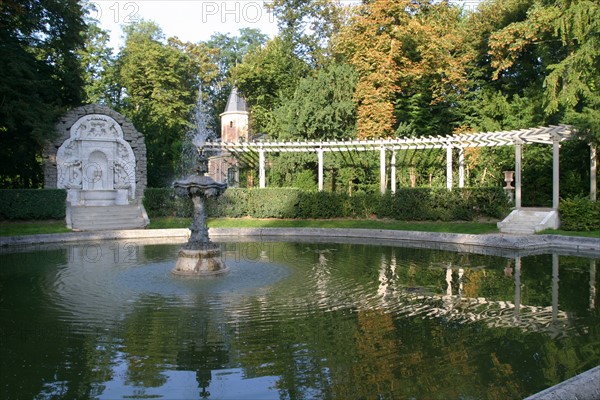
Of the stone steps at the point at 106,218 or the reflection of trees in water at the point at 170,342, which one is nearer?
the reflection of trees in water at the point at 170,342

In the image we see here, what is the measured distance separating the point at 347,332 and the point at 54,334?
3.86 metres

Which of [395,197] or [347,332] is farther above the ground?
[395,197]

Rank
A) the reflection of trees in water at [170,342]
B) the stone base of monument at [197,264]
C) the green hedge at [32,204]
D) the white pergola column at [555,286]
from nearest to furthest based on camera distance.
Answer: the reflection of trees in water at [170,342] → the white pergola column at [555,286] → the stone base of monument at [197,264] → the green hedge at [32,204]

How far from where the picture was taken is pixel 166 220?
23969mm

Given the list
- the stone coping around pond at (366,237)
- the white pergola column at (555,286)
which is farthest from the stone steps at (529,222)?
the white pergola column at (555,286)

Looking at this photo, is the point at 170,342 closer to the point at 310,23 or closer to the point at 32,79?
the point at 32,79

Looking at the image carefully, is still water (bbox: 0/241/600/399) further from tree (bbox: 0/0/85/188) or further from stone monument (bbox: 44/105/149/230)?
stone monument (bbox: 44/105/149/230)

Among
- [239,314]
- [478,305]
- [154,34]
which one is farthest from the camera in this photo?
[154,34]

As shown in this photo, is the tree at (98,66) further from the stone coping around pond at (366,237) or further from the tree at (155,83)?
the stone coping around pond at (366,237)

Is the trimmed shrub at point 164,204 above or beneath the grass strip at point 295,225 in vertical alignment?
above

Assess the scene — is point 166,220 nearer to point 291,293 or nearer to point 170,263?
point 170,263

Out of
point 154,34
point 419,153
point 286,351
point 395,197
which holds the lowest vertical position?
point 286,351

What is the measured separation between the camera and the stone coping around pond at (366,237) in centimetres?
1569

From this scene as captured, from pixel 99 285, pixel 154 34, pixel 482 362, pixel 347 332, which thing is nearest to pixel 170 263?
pixel 99 285
